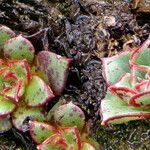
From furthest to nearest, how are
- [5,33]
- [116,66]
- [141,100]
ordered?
[5,33] → [116,66] → [141,100]

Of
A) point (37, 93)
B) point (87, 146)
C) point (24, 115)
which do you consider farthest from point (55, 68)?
point (87, 146)

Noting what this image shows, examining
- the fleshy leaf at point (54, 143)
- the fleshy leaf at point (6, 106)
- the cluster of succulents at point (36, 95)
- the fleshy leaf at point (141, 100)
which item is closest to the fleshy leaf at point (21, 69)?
the cluster of succulents at point (36, 95)

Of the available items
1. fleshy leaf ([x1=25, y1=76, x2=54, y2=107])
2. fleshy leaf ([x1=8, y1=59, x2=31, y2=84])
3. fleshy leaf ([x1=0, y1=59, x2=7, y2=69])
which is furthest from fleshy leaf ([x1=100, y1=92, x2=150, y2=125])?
fleshy leaf ([x1=0, y1=59, x2=7, y2=69])

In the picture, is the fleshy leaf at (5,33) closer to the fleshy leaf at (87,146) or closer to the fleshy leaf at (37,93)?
the fleshy leaf at (37,93)

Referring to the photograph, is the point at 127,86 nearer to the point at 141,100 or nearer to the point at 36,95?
the point at 141,100

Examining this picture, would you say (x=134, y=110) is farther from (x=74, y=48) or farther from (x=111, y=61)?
(x=74, y=48)

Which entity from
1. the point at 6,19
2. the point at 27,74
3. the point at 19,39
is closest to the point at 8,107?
the point at 27,74
